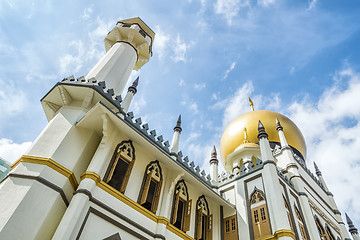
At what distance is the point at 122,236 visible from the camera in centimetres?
771

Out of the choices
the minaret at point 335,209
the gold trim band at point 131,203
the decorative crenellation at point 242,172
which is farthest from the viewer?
the minaret at point 335,209

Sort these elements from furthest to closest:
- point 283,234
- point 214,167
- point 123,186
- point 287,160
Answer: point 287,160, point 214,167, point 283,234, point 123,186

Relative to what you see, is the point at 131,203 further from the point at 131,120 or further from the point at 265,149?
the point at 265,149

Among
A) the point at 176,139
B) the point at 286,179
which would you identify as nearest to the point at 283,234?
the point at 286,179

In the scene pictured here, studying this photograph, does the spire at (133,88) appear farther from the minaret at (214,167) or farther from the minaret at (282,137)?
the minaret at (282,137)

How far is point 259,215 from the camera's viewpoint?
11.1 m

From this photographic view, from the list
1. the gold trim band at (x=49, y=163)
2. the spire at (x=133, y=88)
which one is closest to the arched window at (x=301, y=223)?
the spire at (x=133, y=88)

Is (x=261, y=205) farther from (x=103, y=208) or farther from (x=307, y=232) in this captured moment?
(x=103, y=208)

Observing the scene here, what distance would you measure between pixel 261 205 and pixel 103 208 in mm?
6859

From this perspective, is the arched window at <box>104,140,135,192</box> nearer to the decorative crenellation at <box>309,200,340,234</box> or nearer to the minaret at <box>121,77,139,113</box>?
the minaret at <box>121,77,139,113</box>

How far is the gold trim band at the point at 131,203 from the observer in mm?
7578

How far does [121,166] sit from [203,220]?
15.2 ft

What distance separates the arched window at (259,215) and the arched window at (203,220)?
186 centimetres

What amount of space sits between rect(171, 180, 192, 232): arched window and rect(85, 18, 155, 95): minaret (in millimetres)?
5162
